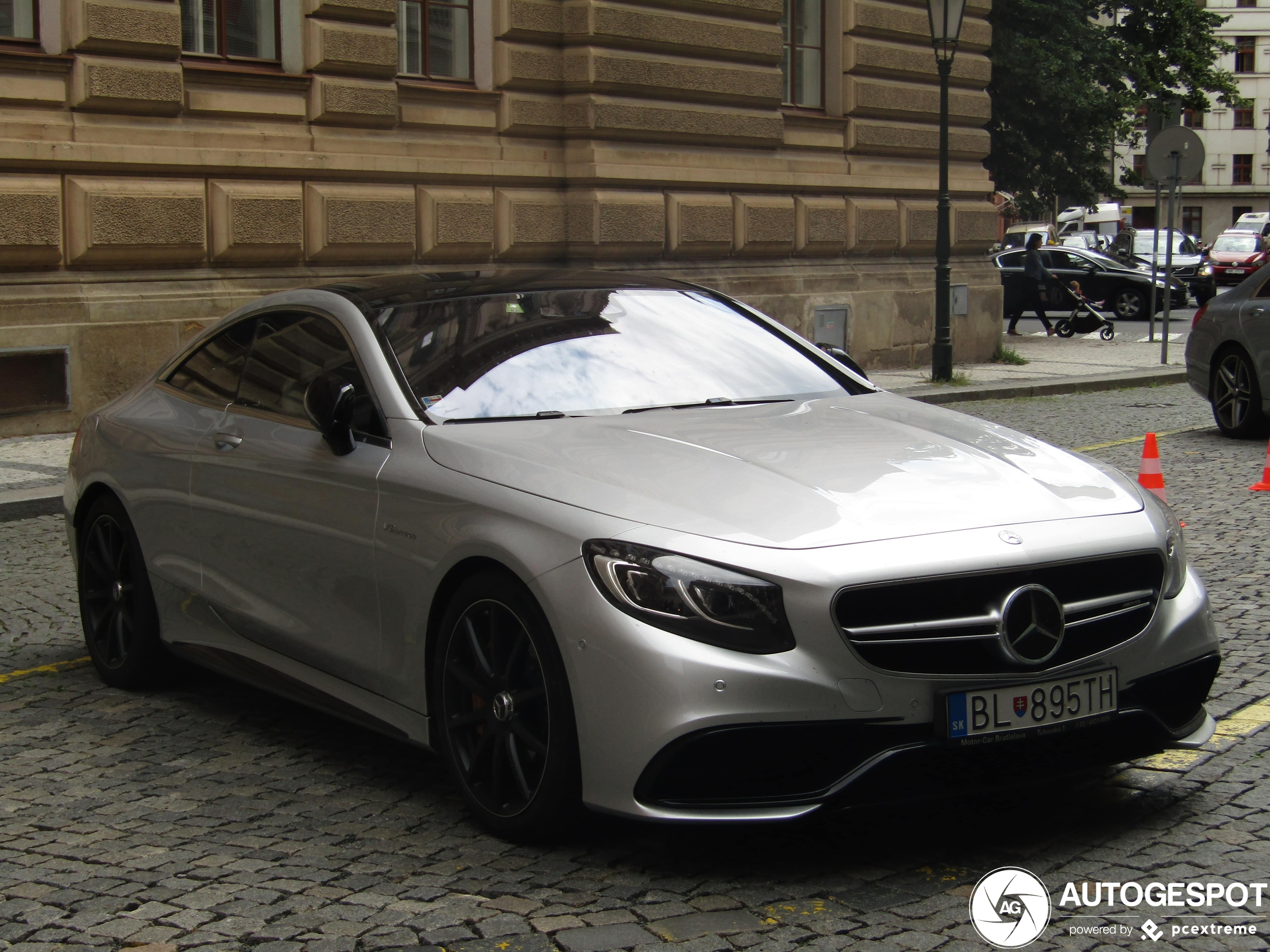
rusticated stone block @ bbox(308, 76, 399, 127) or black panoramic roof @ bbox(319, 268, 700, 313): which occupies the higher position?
rusticated stone block @ bbox(308, 76, 399, 127)

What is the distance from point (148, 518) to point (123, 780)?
1159mm

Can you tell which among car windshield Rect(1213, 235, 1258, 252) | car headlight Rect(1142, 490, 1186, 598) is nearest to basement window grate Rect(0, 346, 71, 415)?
car headlight Rect(1142, 490, 1186, 598)

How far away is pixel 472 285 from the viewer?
213 inches

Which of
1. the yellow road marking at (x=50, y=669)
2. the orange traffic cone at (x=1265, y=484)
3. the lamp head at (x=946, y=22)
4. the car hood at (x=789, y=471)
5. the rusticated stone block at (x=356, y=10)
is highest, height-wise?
the lamp head at (x=946, y=22)

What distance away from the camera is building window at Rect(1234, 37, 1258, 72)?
301 ft

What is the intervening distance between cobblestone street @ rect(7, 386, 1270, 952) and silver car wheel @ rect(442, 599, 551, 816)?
6.2 inches

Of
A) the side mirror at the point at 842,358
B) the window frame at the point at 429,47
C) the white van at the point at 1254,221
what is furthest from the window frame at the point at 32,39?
the white van at the point at 1254,221

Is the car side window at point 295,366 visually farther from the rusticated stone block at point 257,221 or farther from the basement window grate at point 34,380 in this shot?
the rusticated stone block at point 257,221

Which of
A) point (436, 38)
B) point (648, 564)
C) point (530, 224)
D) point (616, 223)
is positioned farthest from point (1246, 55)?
point (648, 564)

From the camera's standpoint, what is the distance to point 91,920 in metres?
3.68

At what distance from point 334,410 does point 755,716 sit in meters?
1.67

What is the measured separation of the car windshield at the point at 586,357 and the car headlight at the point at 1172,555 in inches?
48.4

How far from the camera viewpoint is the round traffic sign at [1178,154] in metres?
21.2

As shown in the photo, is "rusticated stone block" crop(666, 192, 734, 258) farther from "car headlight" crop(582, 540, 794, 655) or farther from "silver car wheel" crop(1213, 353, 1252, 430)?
"car headlight" crop(582, 540, 794, 655)
